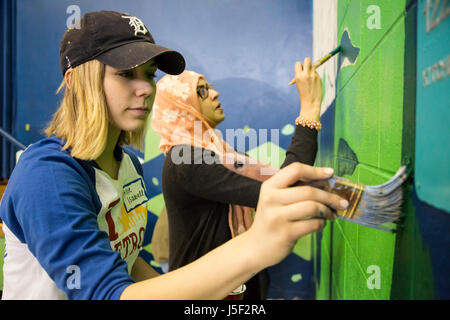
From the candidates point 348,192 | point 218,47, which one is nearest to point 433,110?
point 348,192

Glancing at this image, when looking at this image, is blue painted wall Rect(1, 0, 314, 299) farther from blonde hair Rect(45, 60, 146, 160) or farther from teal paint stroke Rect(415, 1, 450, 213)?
teal paint stroke Rect(415, 1, 450, 213)

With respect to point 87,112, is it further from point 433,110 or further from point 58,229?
point 433,110

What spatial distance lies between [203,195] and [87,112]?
0.40 metres

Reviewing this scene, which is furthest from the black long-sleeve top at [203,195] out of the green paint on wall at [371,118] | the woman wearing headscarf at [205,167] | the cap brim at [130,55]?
the cap brim at [130,55]

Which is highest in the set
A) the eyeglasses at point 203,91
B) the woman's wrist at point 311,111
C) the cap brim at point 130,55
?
the eyeglasses at point 203,91

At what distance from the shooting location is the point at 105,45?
2.05ft

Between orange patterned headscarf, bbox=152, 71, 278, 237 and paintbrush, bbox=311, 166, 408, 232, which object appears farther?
orange patterned headscarf, bbox=152, 71, 278, 237

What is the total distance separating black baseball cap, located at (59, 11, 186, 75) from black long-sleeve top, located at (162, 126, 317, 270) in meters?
0.37

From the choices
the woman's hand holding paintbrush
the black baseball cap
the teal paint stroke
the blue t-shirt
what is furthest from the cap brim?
the teal paint stroke

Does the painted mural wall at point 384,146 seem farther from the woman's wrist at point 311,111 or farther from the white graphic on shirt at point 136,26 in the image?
the white graphic on shirt at point 136,26

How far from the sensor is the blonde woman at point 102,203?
383mm

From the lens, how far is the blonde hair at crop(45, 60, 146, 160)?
0.61 meters

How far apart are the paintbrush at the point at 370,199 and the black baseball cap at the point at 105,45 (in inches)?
16.4
